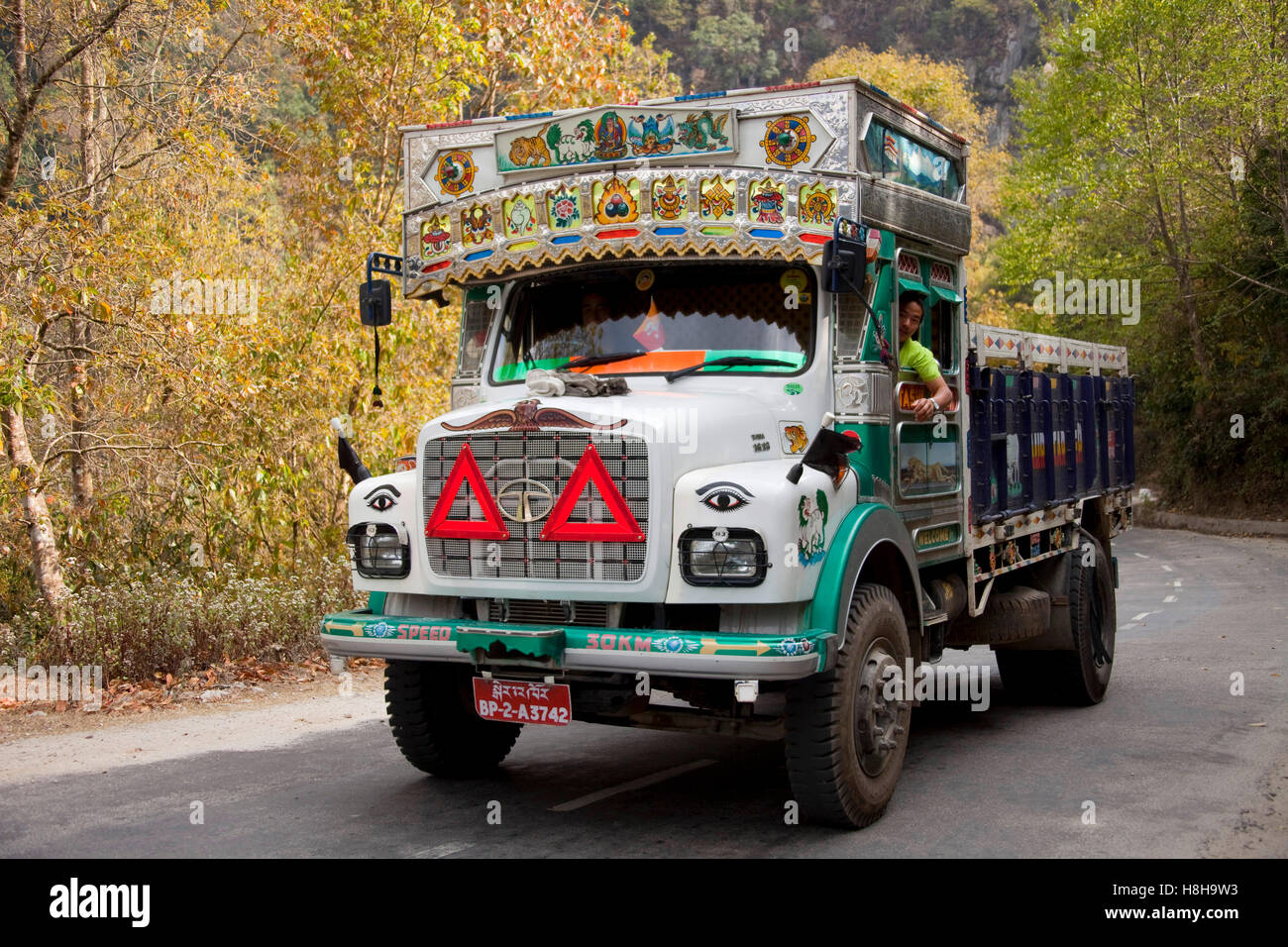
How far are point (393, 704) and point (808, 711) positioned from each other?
2.36m

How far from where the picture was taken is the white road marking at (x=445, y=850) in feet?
18.7

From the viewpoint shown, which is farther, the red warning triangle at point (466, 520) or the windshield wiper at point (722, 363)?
the windshield wiper at point (722, 363)

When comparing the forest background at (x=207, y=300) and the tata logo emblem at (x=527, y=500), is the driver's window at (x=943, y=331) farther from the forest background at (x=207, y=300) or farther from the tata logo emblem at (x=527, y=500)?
the forest background at (x=207, y=300)

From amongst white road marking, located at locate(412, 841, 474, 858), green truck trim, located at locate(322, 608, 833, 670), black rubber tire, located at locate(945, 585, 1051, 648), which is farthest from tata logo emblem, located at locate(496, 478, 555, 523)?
black rubber tire, located at locate(945, 585, 1051, 648)

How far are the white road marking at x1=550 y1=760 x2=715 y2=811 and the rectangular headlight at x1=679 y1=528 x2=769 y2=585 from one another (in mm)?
1749

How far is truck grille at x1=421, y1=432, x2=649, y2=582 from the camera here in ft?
18.5

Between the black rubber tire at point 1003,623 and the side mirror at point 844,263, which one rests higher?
the side mirror at point 844,263

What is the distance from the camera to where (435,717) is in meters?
6.87

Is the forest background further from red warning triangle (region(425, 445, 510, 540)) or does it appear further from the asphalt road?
red warning triangle (region(425, 445, 510, 540))

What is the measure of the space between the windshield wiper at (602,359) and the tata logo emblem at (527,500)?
1.17 m
